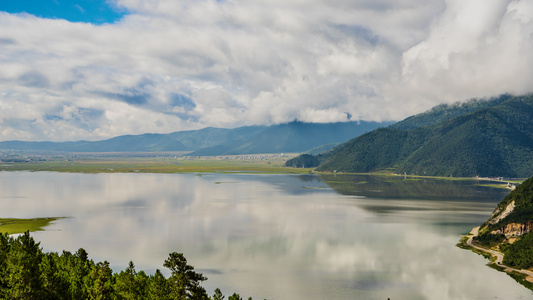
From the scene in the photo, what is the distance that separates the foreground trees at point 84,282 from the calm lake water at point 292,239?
15.0 metres

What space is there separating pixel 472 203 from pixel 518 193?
51.5 metres

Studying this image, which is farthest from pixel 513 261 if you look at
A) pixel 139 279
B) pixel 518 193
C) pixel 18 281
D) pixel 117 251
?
pixel 18 281

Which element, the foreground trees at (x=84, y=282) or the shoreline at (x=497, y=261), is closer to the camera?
the foreground trees at (x=84, y=282)

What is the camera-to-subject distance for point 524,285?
216ft

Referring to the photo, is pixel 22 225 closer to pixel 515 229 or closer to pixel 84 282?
pixel 84 282

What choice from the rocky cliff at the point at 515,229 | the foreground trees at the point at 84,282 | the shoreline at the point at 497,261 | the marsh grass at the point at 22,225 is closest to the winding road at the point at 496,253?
the shoreline at the point at 497,261

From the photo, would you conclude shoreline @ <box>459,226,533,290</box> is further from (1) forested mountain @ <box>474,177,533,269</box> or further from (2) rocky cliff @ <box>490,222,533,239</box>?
(2) rocky cliff @ <box>490,222,533,239</box>

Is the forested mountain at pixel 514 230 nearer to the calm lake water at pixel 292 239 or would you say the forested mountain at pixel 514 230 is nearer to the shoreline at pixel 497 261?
the shoreline at pixel 497 261

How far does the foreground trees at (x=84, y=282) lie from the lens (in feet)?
137

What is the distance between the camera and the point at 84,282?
48.3 m

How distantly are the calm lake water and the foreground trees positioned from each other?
49.2 ft

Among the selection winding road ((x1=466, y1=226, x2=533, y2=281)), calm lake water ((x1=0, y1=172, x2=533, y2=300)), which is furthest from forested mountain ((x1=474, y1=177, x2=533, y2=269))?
calm lake water ((x1=0, y1=172, x2=533, y2=300))

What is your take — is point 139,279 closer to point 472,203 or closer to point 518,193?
point 518,193

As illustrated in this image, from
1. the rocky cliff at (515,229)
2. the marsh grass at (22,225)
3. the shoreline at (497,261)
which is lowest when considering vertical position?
the shoreline at (497,261)
